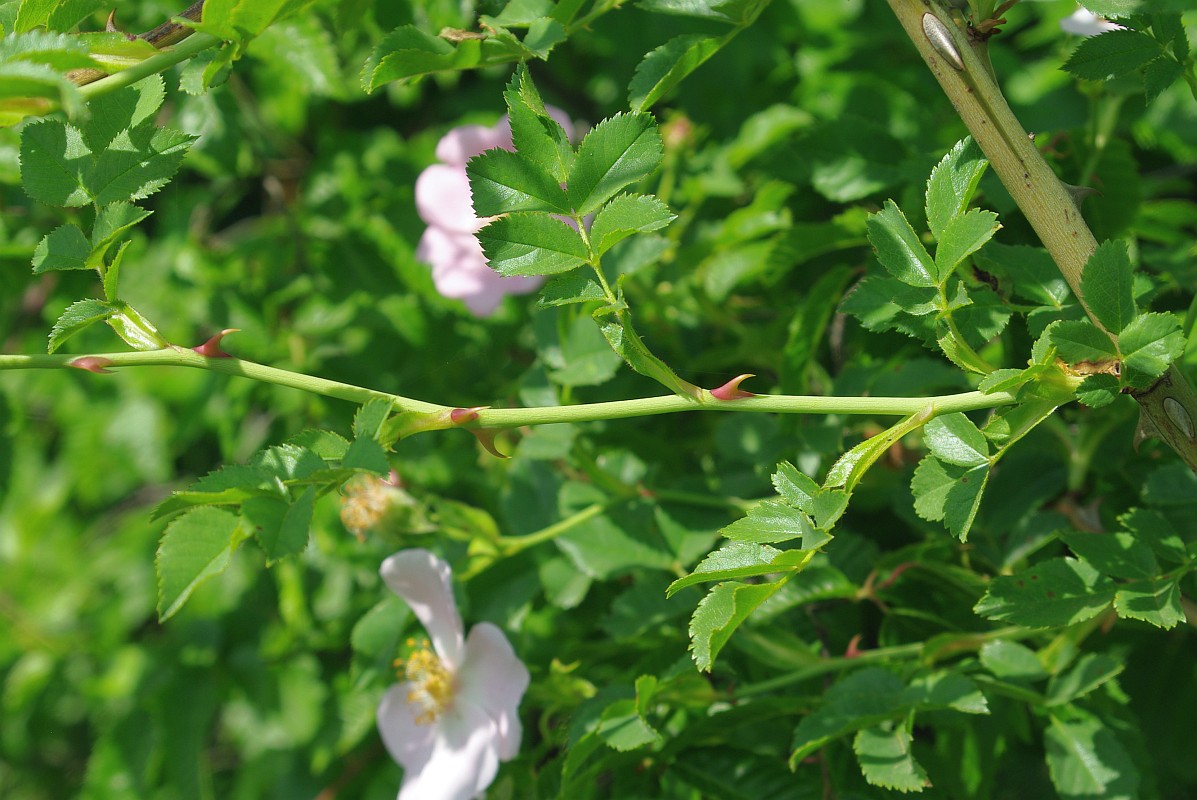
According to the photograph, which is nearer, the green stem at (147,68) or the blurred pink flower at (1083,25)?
the green stem at (147,68)

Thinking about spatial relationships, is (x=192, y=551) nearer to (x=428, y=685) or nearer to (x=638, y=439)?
(x=428, y=685)

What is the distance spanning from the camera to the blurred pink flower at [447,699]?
2.82ft

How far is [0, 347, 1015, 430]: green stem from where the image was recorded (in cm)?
56

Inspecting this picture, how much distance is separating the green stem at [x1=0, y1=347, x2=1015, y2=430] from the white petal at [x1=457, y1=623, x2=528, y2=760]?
33 cm

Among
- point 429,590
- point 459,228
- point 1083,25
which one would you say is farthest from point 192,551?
point 1083,25

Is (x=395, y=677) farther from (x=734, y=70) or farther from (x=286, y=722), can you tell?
(x=734, y=70)

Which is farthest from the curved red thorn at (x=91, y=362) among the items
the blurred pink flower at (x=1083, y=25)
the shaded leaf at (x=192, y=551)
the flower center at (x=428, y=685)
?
the blurred pink flower at (x=1083, y=25)

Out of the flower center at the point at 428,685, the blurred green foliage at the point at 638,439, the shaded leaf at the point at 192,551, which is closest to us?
the shaded leaf at the point at 192,551

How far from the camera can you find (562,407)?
0.58 m

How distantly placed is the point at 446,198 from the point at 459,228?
0.11 feet

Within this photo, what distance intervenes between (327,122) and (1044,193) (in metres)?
1.42

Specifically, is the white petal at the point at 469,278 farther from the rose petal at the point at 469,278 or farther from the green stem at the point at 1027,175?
the green stem at the point at 1027,175

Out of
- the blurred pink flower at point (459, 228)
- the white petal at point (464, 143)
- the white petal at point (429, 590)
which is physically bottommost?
the white petal at point (429, 590)

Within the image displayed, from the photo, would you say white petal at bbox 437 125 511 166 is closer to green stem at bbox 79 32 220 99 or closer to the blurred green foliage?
the blurred green foliage
